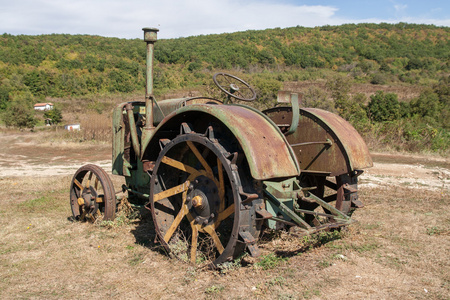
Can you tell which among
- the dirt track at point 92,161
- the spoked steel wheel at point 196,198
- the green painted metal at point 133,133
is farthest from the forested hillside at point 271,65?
the spoked steel wheel at point 196,198

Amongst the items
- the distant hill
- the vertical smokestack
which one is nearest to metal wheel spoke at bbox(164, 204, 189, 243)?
the vertical smokestack

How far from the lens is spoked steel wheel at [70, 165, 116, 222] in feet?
16.8

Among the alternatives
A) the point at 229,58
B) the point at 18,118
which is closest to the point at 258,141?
the point at 18,118

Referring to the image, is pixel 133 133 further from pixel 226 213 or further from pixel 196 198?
pixel 226 213

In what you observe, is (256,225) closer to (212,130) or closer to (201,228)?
(201,228)

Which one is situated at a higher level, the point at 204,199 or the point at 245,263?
the point at 204,199

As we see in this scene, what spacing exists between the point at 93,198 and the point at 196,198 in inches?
95.0

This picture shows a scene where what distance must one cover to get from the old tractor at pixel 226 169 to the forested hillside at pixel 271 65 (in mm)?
13315

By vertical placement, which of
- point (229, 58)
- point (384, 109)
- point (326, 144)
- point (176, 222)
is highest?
point (229, 58)

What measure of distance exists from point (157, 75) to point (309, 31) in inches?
1922

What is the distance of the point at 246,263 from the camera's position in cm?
378

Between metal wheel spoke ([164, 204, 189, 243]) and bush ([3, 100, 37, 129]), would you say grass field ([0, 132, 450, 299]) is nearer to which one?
metal wheel spoke ([164, 204, 189, 243])

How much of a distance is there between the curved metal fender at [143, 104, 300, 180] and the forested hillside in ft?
47.9

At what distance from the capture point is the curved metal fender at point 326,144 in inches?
163
